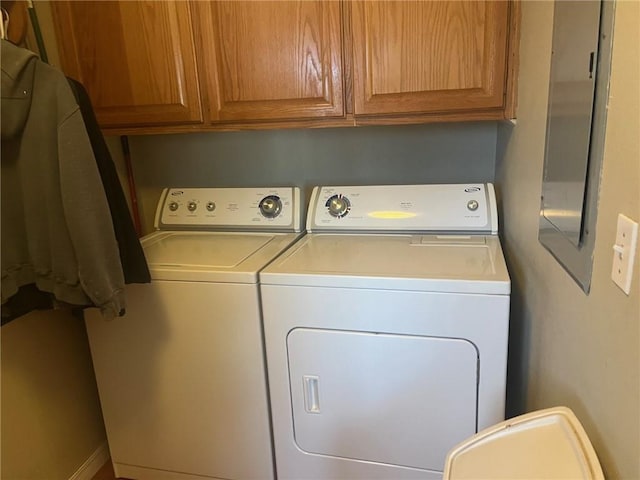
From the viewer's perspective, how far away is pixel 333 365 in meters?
1.45

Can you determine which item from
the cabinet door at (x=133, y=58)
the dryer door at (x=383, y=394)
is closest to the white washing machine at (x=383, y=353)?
the dryer door at (x=383, y=394)

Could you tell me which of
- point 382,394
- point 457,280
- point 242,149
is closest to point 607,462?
point 457,280

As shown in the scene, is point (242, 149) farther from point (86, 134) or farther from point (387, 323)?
point (387, 323)

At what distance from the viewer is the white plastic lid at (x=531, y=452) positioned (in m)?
0.78

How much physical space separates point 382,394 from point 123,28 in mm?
1527

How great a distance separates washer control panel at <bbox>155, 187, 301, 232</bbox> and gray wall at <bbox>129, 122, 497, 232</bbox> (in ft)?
0.45

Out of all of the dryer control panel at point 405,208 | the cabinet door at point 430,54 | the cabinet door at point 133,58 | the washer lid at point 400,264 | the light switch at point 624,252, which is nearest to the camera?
the light switch at point 624,252

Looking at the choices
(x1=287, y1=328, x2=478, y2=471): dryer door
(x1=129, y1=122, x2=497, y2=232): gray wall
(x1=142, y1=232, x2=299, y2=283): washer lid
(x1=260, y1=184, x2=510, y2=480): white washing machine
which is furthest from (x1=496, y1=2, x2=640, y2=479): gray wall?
(x1=142, y1=232, x2=299, y2=283): washer lid

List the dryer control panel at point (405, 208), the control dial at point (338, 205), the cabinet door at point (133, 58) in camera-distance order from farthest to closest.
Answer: the control dial at point (338, 205) < the dryer control panel at point (405, 208) < the cabinet door at point (133, 58)

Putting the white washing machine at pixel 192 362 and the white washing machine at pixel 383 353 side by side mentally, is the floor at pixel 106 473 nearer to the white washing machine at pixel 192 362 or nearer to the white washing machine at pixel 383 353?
the white washing machine at pixel 192 362

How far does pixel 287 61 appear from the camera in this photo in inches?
62.8

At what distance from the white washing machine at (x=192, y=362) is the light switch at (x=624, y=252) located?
98 cm

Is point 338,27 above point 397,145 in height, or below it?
above

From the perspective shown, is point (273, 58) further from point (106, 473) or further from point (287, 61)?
point (106, 473)
